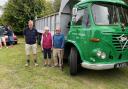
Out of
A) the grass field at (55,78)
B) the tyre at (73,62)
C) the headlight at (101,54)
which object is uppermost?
the headlight at (101,54)

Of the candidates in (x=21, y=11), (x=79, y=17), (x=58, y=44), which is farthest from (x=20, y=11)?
(x=79, y=17)

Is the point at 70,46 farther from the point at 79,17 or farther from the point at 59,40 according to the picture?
the point at 79,17

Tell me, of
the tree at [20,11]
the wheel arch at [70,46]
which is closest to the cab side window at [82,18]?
the wheel arch at [70,46]

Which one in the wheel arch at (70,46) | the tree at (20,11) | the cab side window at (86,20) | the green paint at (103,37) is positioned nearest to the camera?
the green paint at (103,37)

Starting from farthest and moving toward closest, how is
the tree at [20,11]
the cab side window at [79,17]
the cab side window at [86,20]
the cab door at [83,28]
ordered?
the tree at [20,11], the cab side window at [79,17], the cab side window at [86,20], the cab door at [83,28]

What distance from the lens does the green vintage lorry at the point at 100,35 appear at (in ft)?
23.4

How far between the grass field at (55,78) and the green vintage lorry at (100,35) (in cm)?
55

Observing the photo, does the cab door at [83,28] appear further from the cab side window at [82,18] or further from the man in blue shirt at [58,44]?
the man in blue shirt at [58,44]

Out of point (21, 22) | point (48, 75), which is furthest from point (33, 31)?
point (21, 22)

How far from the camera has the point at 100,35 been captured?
23.2 feet

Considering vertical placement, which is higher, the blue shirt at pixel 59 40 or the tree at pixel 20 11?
the tree at pixel 20 11

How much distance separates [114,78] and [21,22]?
57.9 feet

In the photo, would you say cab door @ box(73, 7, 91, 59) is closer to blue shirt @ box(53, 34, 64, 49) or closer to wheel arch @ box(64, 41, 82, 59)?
wheel arch @ box(64, 41, 82, 59)

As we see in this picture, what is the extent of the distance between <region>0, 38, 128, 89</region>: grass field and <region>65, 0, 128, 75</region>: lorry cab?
558mm
